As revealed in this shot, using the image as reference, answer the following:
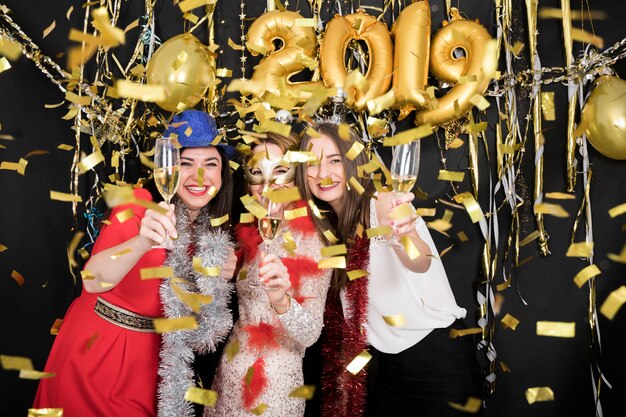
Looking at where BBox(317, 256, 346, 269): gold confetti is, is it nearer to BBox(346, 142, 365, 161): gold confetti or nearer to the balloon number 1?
BBox(346, 142, 365, 161): gold confetti

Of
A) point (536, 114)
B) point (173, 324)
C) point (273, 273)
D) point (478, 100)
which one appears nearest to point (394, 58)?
point (478, 100)

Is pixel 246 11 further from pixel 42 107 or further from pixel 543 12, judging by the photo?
pixel 543 12

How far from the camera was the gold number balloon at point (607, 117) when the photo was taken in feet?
7.29

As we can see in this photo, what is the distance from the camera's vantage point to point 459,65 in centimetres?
244

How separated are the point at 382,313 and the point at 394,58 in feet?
3.63

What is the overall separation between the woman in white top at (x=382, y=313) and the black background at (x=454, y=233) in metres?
0.70

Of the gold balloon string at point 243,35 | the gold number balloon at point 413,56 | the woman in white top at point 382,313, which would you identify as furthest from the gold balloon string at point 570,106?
the gold balloon string at point 243,35

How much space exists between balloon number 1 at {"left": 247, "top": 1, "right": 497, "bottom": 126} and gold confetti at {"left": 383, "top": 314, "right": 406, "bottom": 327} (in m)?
0.91

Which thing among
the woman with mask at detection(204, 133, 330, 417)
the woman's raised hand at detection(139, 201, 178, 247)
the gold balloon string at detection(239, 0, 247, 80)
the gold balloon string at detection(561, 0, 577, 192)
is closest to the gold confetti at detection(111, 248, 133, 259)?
the woman's raised hand at detection(139, 201, 178, 247)

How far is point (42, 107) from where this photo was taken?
240cm

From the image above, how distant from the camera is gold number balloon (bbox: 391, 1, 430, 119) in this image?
7.91 feet

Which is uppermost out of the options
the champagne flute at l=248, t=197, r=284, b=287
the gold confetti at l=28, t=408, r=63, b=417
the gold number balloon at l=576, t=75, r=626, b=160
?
the gold number balloon at l=576, t=75, r=626, b=160

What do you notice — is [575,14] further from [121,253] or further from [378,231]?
[121,253]

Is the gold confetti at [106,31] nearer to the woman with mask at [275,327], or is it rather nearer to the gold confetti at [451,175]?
the woman with mask at [275,327]
